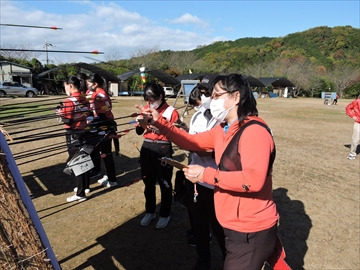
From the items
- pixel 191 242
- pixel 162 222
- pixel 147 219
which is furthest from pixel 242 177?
pixel 147 219

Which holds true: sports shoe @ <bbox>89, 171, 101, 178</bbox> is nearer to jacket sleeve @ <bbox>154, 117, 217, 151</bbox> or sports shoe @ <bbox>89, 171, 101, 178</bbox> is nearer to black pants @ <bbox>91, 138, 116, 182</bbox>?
black pants @ <bbox>91, 138, 116, 182</bbox>

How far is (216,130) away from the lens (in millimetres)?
2221

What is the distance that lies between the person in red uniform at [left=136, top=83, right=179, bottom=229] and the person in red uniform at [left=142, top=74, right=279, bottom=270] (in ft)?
4.79

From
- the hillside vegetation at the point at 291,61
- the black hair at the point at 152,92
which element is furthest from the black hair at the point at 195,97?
the hillside vegetation at the point at 291,61

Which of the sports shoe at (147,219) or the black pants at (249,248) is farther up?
the black pants at (249,248)

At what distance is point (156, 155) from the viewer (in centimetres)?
346

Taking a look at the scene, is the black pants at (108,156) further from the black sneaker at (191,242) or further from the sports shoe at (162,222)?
the black sneaker at (191,242)

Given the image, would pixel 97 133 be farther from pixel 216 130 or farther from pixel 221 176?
pixel 221 176

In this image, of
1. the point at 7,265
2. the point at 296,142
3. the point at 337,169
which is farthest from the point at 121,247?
the point at 296,142

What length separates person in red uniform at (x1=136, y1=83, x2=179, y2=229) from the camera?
3.31 metres

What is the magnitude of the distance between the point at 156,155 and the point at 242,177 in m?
1.98

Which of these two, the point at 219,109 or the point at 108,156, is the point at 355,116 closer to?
the point at 108,156

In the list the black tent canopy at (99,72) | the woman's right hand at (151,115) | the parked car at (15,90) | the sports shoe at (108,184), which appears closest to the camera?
the woman's right hand at (151,115)

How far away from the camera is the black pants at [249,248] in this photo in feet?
5.72
